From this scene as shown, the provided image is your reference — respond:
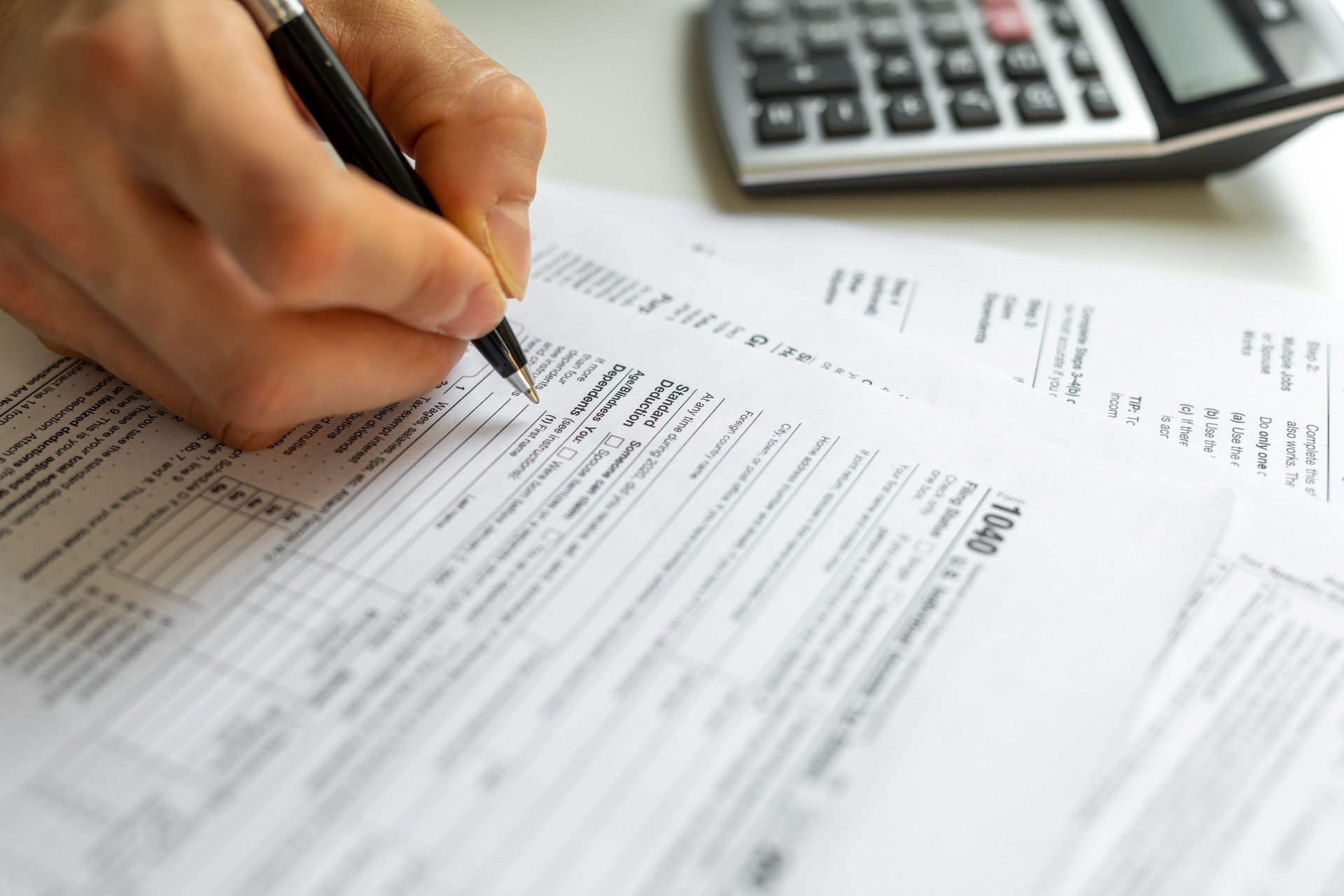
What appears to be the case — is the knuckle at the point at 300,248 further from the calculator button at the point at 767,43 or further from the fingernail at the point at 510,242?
the calculator button at the point at 767,43

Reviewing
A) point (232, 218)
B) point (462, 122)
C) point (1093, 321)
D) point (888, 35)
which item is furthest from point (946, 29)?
point (232, 218)

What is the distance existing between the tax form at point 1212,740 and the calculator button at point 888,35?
9.4 inches

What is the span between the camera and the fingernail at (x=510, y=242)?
0.36 metres

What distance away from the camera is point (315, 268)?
28 cm

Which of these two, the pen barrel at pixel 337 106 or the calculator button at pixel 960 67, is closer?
the pen barrel at pixel 337 106

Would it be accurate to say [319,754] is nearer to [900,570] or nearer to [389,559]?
[389,559]

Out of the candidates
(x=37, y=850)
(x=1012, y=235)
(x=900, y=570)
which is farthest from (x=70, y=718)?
(x=1012, y=235)

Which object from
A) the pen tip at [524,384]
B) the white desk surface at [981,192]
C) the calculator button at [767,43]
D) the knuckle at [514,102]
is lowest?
the white desk surface at [981,192]

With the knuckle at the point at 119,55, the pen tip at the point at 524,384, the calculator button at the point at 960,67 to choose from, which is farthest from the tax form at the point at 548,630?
the calculator button at the point at 960,67

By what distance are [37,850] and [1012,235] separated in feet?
1.50

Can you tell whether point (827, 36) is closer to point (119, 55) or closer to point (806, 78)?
point (806, 78)

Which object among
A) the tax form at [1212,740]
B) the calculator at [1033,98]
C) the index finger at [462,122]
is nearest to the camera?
the tax form at [1212,740]

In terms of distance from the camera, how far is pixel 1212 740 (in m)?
0.28

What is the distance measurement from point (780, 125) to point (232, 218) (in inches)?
12.1
